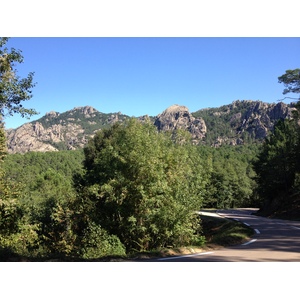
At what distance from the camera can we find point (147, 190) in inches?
587

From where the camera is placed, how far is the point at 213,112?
17612 cm

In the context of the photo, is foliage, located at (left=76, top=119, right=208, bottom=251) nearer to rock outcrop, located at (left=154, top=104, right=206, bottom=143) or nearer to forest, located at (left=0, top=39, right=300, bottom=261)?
forest, located at (left=0, top=39, right=300, bottom=261)

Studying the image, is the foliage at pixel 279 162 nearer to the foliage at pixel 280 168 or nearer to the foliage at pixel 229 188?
the foliage at pixel 280 168

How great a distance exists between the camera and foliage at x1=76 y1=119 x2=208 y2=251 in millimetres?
14414

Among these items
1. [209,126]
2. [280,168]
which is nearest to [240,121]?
[209,126]

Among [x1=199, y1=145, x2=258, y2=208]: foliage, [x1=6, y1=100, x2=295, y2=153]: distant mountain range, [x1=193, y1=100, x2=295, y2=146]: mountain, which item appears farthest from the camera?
[x1=193, y1=100, x2=295, y2=146]: mountain

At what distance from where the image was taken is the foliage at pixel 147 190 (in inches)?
567

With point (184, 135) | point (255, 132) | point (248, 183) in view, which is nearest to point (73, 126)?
point (255, 132)

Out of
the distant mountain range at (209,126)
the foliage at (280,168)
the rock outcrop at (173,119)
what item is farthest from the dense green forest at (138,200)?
the distant mountain range at (209,126)

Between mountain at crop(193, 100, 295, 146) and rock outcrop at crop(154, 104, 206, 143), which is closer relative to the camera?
rock outcrop at crop(154, 104, 206, 143)

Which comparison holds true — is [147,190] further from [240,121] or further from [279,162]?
[240,121]

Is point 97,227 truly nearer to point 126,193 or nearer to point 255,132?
point 126,193

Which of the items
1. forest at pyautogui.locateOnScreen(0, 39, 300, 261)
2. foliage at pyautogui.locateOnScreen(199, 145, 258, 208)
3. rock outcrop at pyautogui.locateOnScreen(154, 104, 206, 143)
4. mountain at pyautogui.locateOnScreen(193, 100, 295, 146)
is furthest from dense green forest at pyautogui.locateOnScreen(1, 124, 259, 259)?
mountain at pyautogui.locateOnScreen(193, 100, 295, 146)

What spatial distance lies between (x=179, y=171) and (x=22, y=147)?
5079 inches
